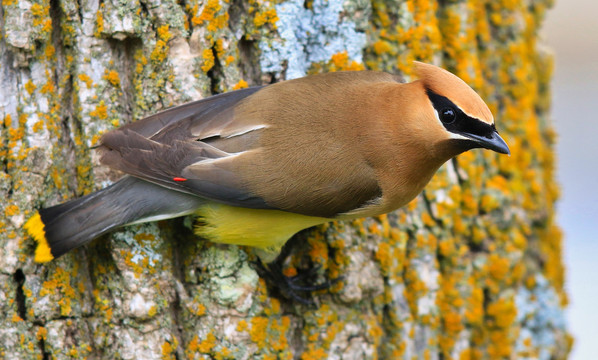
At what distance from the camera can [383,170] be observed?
363 centimetres

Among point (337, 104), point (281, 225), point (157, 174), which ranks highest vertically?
point (337, 104)

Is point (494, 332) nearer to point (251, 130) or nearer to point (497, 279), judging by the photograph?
point (497, 279)

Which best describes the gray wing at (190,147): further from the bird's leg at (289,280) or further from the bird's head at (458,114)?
the bird's head at (458,114)

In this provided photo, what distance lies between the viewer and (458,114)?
3334mm

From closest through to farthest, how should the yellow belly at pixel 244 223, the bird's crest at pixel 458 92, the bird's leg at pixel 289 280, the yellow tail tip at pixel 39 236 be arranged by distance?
the bird's crest at pixel 458 92, the yellow tail tip at pixel 39 236, the yellow belly at pixel 244 223, the bird's leg at pixel 289 280

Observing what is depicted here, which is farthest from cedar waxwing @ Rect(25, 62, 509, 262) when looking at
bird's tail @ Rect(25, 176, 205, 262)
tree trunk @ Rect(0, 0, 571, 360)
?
tree trunk @ Rect(0, 0, 571, 360)

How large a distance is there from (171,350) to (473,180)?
182 cm

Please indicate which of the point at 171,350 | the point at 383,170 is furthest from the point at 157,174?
the point at 383,170

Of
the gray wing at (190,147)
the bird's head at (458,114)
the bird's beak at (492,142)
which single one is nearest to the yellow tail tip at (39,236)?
the gray wing at (190,147)

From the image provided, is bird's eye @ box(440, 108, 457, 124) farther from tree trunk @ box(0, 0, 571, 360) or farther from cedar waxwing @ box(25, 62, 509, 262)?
tree trunk @ box(0, 0, 571, 360)

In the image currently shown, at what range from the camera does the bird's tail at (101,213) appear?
341 centimetres

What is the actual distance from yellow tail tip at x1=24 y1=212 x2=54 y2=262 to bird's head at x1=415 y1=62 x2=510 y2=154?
5.71 feet

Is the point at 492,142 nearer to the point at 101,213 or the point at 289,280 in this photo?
the point at 289,280

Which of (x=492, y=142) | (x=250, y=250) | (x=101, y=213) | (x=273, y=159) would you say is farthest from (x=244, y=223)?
(x=492, y=142)
